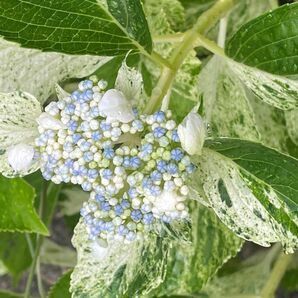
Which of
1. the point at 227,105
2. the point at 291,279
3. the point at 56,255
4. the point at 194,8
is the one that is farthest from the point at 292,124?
the point at 56,255

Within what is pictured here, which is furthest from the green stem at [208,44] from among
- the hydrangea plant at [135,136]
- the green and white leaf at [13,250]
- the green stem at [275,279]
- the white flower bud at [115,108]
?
the green and white leaf at [13,250]

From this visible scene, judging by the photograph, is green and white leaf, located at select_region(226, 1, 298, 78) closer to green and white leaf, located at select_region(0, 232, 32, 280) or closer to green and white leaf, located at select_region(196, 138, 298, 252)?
green and white leaf, located at select_region(196, 138, 298, 252)

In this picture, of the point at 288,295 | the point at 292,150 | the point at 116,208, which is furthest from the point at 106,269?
the point at 288,295

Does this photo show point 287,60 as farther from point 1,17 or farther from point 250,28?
point 1,17

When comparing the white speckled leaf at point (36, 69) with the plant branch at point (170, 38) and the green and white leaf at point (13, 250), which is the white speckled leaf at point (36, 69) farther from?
the green and white leaf at point (13, 250)

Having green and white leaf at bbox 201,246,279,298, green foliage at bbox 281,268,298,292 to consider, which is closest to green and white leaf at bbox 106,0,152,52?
green and white leaf at bbox 201,246,279,298

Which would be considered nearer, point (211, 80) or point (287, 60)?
point (287, 60)
